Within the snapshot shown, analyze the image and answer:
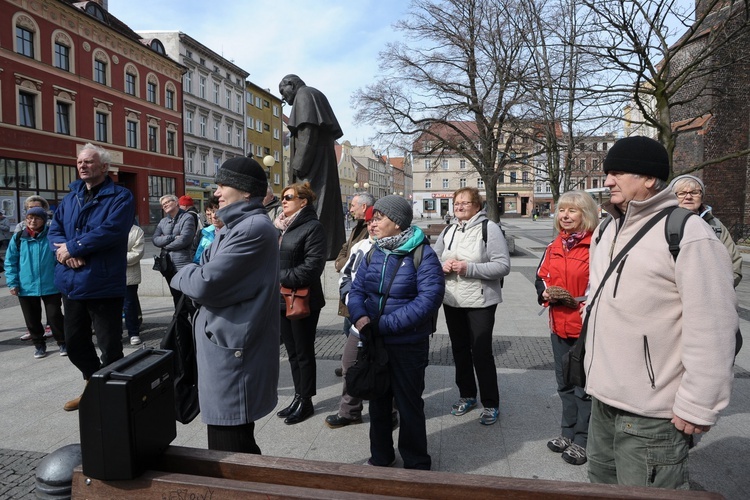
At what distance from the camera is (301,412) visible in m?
4.27

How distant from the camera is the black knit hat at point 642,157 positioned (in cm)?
204

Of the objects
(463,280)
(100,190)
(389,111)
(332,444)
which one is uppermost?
(389,111)

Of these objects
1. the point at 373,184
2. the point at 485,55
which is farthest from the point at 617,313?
the point at 373,184

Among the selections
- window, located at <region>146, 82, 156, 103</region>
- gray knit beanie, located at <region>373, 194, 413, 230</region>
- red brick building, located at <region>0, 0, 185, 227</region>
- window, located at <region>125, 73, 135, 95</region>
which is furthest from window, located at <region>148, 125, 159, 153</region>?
gray knit beanie, located at <region>373, 194, 413, 230</region>

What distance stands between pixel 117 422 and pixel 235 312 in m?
0.86

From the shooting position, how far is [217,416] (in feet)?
8.29

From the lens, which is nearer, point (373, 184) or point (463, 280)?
point (463, 280)

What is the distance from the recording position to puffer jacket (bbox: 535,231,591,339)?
357 centimetres

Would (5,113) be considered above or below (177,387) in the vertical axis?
above

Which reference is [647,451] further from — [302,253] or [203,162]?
[203,162]

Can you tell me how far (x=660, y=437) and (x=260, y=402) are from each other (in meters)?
1.76

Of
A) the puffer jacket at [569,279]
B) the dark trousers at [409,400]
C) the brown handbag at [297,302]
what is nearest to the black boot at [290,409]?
the brown handbag at [297,302]

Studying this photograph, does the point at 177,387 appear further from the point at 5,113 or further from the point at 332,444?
the point at 5,113

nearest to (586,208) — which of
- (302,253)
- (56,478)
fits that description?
(302,253)
